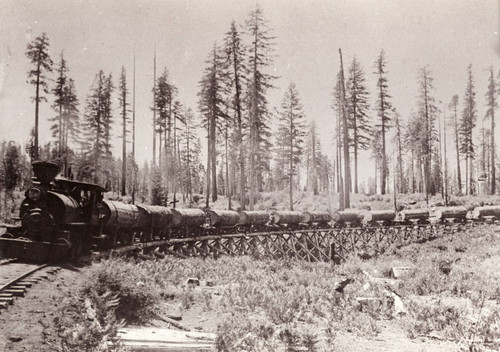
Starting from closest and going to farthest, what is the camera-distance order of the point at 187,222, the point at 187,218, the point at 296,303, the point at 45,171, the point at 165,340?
the point at 165,340, the point at 296,303, the point at 45,171, the point at 187,218, the point at 187,222

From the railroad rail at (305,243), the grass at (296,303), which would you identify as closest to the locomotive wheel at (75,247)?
the grass at (296,303)

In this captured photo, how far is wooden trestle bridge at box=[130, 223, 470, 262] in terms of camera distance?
19359 millimetres

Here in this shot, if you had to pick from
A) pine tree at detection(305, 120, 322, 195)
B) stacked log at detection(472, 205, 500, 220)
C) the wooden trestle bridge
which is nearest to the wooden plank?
the wooden trestle bridge

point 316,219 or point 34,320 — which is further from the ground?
point 316,219

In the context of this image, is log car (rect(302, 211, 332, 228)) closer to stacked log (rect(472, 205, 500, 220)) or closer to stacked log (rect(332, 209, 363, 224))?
stacked log (rect(332, 209, 363, 224))

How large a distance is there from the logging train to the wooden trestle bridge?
86cm

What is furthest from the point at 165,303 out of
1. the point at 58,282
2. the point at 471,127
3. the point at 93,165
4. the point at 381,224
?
the point at 471,127

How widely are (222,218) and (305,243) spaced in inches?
234

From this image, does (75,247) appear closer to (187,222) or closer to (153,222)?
(153,222)

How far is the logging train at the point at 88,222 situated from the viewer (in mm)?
10383

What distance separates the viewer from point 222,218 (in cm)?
2194

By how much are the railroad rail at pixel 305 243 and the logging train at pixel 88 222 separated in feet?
2.71

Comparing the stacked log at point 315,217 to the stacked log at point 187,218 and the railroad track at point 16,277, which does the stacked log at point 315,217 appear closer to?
the stacked log at point 187,218

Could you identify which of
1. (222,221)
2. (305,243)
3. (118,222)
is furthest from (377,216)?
(118,222)
